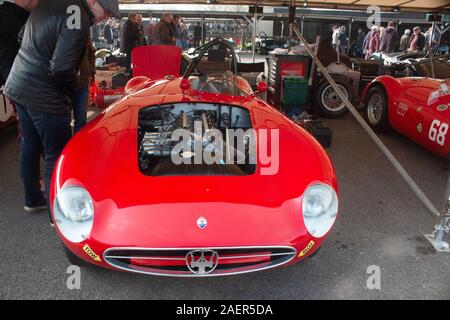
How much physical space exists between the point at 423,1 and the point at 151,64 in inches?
167

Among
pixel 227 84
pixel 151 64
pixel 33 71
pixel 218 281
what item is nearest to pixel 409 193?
pixel 227 84

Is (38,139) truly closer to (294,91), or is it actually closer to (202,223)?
(202,223)

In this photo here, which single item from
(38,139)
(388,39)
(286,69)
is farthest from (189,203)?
(388,39)

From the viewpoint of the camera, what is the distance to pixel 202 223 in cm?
157

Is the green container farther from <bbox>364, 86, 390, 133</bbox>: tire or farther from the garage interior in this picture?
the garage interior

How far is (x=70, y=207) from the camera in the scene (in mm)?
1623

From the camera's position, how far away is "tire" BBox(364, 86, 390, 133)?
454 cm

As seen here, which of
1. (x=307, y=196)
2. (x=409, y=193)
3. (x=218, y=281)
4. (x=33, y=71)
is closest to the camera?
(x=307, y=196)

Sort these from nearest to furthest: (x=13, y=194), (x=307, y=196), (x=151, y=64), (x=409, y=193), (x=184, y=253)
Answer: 1. (x=184, y=253)
2. (x=307, y=196)
3. (x=13, y=194)
4. (x=409, y=193)
5. (x=151, y=64)

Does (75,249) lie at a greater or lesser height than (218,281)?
greater

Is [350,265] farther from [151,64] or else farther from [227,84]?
[151,64]

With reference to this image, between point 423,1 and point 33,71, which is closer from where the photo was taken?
point 33,71

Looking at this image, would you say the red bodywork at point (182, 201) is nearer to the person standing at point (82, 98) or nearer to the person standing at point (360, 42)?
the person standing at point (82, 98)

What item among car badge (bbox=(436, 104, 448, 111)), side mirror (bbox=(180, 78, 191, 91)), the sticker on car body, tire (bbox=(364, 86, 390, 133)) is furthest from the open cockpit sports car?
tire (bbox=(364, 86, 390, 133))
